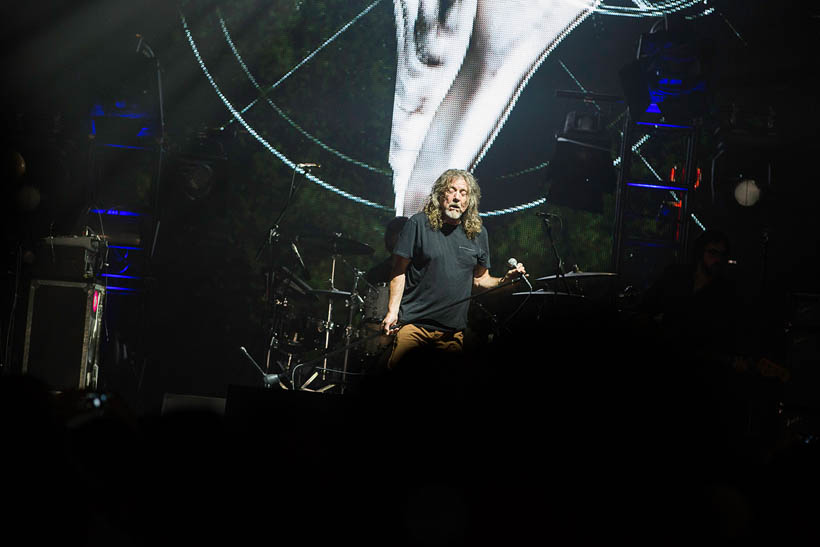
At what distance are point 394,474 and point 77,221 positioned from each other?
6.25 meters

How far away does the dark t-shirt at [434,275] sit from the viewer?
15.9 feet

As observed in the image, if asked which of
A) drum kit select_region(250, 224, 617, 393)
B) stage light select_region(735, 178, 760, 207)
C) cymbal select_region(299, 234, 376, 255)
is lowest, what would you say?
drum kit select_region(250, 224, 617, 393)

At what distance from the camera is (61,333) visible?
593cm

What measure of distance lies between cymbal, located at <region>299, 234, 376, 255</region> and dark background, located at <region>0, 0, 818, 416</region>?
192mm

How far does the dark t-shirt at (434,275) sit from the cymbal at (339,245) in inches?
67.1

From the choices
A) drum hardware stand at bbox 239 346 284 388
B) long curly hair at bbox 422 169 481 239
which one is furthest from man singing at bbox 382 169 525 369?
drum hardware stand at bbox 239 346 284 388

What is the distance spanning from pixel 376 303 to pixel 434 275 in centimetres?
151

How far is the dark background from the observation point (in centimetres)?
675

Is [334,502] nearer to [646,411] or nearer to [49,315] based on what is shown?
[646,411]

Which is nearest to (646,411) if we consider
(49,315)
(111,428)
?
(111,428)

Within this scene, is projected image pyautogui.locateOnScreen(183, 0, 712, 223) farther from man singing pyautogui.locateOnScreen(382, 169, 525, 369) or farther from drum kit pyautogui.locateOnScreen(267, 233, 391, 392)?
man singing pyautogui.locateOnScreen(382, 169, 525, 369)

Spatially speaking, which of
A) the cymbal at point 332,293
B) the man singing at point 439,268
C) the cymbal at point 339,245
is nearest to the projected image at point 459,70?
the cymbal at point 339,245

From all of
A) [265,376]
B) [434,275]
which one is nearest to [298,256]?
[265,376]

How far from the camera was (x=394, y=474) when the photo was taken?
1104mm
